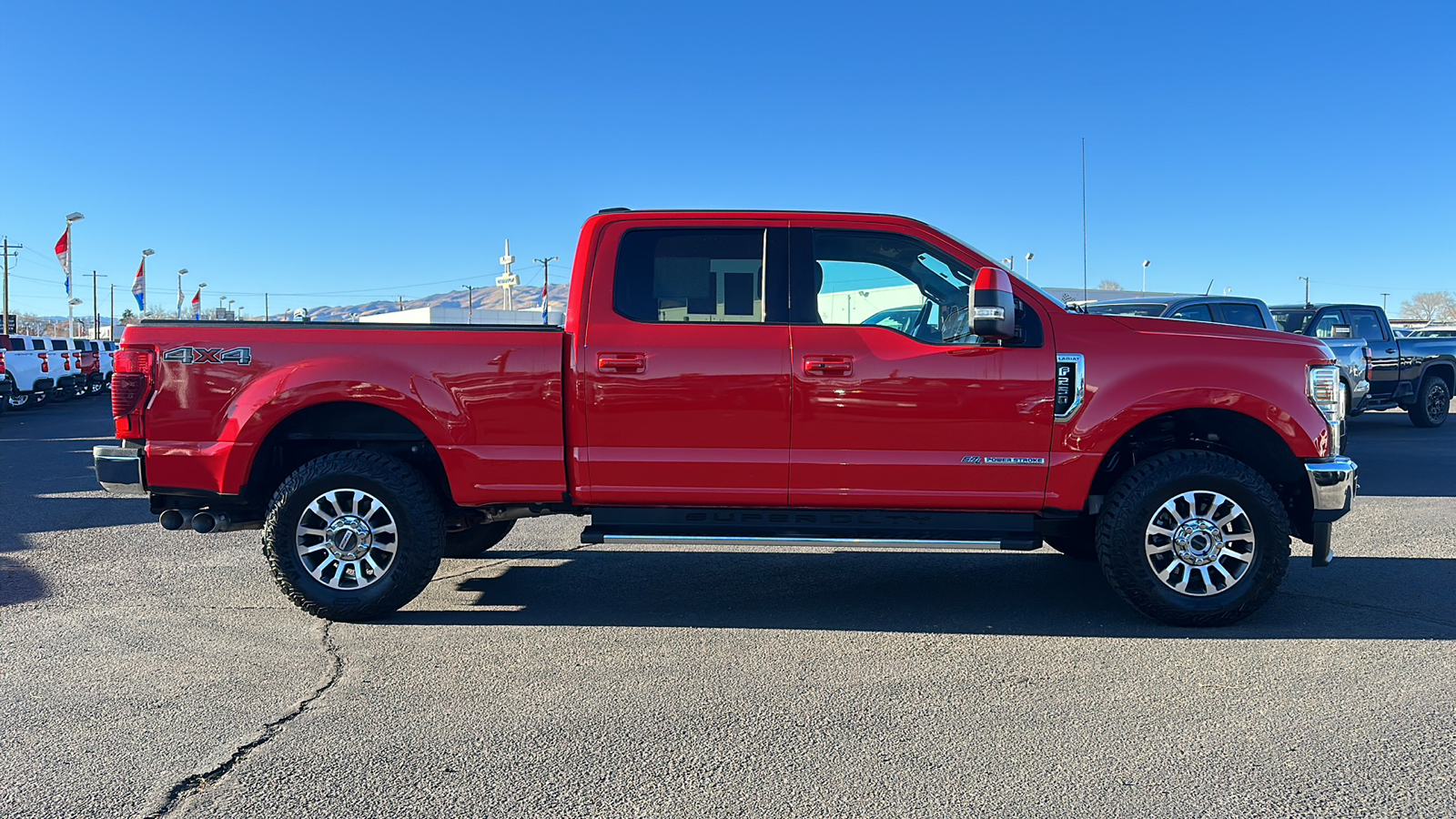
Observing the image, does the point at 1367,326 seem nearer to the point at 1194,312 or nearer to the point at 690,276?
the point at 1194,312

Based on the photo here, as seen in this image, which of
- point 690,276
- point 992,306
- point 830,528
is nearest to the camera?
point 992,306

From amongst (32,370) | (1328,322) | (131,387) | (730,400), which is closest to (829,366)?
(730,400)

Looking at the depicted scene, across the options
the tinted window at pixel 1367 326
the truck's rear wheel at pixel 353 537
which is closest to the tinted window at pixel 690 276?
the truck's rear wheel at pixel 353 537

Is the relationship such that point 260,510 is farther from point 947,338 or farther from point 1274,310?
point 1274,310

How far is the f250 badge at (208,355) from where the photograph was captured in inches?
201

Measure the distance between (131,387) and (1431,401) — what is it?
17694 millimetres

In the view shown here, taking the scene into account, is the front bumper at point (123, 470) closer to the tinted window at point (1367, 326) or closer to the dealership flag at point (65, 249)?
the tinted window at point (1367, 326)

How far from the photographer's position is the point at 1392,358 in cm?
1530

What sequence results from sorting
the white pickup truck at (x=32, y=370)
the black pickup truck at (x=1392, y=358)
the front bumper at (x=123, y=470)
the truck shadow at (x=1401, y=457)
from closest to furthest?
1. the front bumper at (x=123, y=470)
2. the truck shadow at (x=1401, y=457)
3. the black pickup truck at (x=1392, y=358)
4. the white pickup truck at (x=32, y=370)

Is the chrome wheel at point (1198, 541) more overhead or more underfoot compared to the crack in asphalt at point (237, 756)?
more overhead

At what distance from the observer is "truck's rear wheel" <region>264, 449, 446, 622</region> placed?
5078 millimetres

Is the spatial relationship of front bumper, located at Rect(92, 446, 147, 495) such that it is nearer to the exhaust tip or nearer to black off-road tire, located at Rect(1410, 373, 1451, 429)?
the exhaust tip

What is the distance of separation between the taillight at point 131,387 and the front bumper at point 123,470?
0.09 m

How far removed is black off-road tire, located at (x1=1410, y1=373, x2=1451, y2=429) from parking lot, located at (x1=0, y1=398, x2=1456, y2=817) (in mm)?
11205
